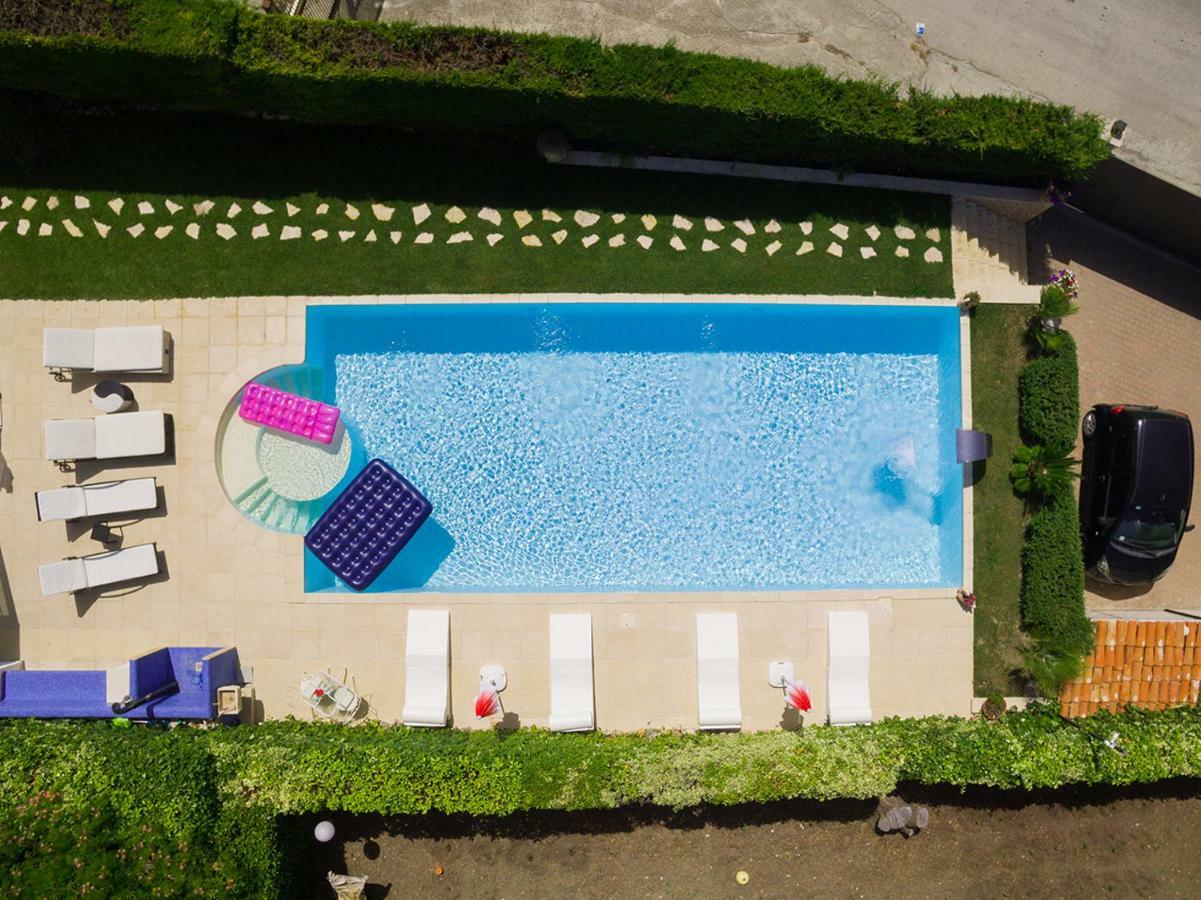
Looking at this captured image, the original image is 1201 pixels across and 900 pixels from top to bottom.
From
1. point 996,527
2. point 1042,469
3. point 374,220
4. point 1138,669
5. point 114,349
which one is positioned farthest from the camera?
point 996,527

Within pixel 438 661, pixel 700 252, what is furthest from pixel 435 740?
pixel 700 252

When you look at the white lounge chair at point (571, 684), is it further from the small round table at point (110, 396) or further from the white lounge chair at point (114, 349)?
the small round table at point (110, 396)

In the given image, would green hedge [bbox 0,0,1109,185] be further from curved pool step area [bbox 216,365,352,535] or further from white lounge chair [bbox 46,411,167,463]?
white lounge chair [bbox 46,411,167,463]

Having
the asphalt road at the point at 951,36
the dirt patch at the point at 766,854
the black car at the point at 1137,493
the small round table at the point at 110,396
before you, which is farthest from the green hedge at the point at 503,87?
the dirt patch at the point at 766,854

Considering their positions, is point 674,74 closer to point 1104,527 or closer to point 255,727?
point 1104,527

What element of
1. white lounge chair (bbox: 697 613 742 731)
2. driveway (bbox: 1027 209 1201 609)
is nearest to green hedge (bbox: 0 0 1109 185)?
driveway (bbox: 1027 209 1201 609)

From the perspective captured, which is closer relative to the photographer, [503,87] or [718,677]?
[503,87]

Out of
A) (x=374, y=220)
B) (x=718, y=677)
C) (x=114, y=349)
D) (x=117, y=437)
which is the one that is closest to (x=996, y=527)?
(x=718, y=677)

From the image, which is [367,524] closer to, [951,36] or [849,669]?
[849,669]
